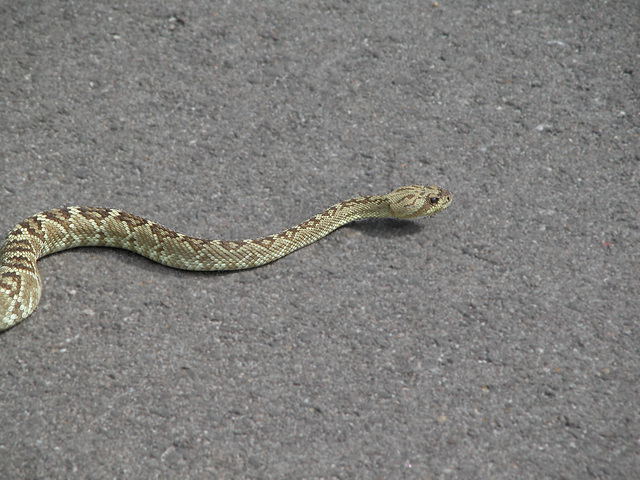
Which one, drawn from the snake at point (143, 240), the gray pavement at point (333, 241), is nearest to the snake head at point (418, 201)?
the snake at point (143, 240)

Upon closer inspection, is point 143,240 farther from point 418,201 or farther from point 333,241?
point 418,201

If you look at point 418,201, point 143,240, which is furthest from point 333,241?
point 143,240

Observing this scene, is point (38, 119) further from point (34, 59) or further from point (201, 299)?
point (201, 299)

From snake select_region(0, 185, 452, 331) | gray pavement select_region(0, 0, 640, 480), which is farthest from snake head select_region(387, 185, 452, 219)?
gray pavement select_region(0, 0, 640, 480)

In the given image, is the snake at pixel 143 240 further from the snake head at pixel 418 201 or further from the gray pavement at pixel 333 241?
the gray pavement at pixel 333 241

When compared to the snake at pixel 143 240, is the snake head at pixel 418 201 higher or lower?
higher

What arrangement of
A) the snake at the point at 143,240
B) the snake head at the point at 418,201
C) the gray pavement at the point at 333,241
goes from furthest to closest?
1. the snake head at the point at 418,201
2. the snake at the point at 143,240
3. the gray pavement at the point at 333,241

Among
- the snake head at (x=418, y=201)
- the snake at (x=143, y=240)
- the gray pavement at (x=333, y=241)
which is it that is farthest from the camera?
the snake head at (x=418, y=201)

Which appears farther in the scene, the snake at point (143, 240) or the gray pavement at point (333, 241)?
the snake at point (143, 240)

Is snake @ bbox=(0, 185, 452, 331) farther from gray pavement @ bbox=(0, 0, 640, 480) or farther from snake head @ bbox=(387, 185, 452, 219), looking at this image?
gray pavement @ bbox=(0, 0, 640, 480)
